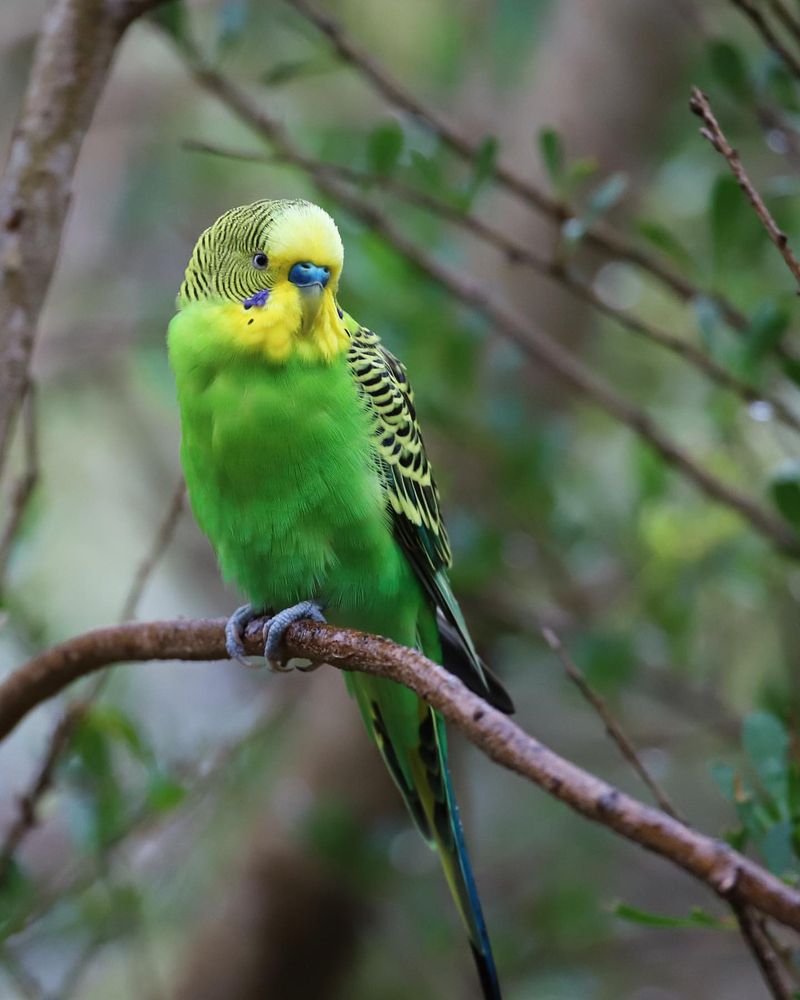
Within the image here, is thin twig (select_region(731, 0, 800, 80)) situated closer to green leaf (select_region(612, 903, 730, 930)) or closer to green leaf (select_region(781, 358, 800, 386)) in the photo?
green leaf (select_region(781, 358, 800, 386))

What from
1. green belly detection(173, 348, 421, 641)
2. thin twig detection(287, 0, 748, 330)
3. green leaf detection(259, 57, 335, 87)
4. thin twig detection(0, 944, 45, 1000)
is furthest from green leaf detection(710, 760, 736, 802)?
green leaf detection(259, 57, 335, 87)

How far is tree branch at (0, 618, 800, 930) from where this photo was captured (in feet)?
2.97

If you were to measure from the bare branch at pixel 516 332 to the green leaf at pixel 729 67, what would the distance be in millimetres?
601

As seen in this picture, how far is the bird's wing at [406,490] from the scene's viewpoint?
196 cm

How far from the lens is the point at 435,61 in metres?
3.49

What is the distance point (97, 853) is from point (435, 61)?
237cm

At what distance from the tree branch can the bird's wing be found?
0.96 feet

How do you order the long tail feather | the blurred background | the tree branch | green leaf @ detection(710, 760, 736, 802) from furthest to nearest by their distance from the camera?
the blurred background < the long tail feather < green leaf @ detection(710, 760, 736, 802) < the tree branch

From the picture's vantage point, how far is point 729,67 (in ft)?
7.14

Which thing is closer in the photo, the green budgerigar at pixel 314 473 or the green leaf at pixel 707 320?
the green budgerigar at pixel 314 473

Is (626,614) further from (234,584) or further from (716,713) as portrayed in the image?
(234,584)

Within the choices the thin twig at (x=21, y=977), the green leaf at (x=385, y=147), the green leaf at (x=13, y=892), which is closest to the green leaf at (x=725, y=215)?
the green leaf at (x=385, y=147)

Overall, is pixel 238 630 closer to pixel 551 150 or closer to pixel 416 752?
pixel 416 752

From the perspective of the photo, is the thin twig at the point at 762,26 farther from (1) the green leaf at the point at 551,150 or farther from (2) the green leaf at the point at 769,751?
(2) the green leaf at the point at 769,751
